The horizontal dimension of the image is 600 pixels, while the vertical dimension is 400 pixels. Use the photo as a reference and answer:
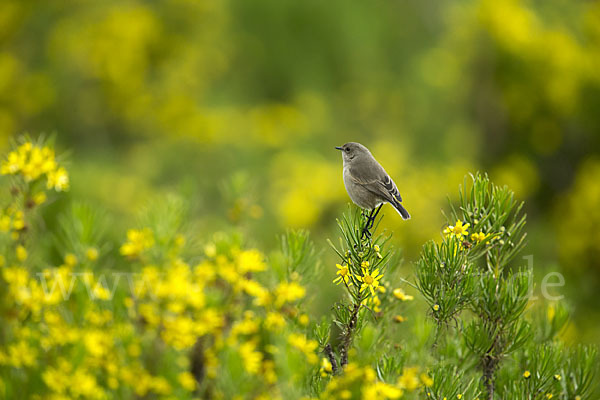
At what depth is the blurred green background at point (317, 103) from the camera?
24.9ft

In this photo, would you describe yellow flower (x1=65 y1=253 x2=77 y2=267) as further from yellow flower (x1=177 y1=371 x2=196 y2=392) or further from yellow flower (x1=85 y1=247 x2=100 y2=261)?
yellow flower (x1=177 y1=371 x2=196 y2=392)

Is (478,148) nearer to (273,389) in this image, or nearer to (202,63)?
(202,63)

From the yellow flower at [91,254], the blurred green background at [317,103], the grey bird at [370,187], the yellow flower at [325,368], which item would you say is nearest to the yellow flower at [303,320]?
the yellow flower at [325,368]

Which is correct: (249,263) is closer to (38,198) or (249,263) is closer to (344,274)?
(344,274)

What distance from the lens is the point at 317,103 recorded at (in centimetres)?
1267

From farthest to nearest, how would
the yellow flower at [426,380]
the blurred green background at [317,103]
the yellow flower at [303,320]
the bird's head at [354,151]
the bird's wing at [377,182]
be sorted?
the blurred green background at [317,103] < the bird's head at [354,151] < the bird's wing at [377,182] < the yellow flower at [303,320] < the yellow flower at [426,380]

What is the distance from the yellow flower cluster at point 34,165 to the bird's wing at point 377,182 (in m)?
0.99

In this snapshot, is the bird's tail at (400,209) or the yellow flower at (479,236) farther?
the bird's tail at (400,209)

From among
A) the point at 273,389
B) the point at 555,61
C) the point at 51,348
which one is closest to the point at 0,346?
the point at 51,348

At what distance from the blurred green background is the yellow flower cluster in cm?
240

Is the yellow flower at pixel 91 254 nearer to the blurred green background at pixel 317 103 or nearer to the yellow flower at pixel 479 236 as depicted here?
the yellow flower at pixel 479 236

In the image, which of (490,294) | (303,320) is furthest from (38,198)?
(490,294)

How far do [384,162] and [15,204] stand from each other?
703 centimetres

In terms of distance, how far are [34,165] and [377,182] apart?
1.12 meters
